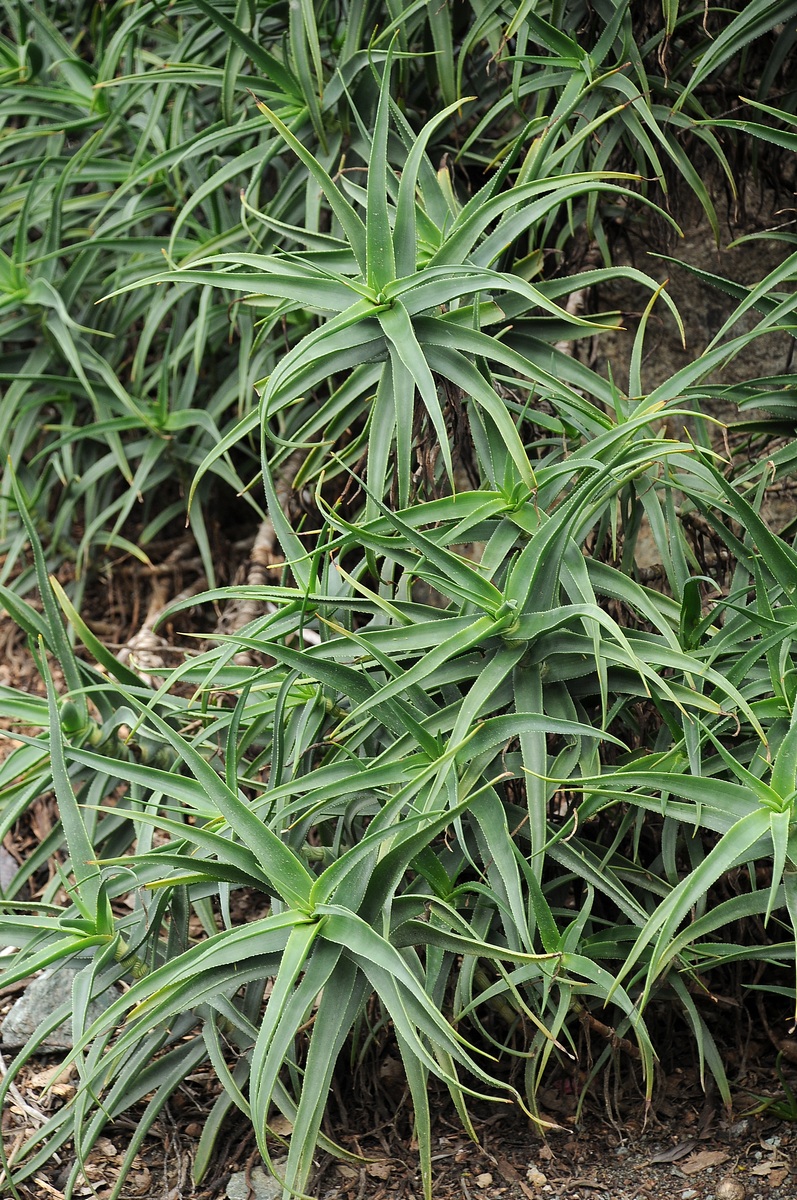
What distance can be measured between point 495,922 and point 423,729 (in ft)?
0.99

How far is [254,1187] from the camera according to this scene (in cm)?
132

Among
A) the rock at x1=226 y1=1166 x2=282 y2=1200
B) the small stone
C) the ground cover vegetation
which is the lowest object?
the small stone

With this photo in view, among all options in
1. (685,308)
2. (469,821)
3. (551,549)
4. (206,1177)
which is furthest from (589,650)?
(685,308)

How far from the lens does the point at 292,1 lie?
1700 mm

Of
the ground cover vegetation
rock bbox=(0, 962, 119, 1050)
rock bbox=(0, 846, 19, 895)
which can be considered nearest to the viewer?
the ground cover vegetation

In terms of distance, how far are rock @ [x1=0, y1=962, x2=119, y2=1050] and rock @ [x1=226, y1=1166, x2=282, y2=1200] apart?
33 centimetres

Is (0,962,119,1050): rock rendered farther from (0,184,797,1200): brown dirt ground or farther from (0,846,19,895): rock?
(0,846,19,895): rock

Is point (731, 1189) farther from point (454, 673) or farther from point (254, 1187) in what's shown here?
point (454, 673)

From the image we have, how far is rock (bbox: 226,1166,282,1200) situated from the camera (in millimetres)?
1316

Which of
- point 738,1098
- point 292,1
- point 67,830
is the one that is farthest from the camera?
point 292,1

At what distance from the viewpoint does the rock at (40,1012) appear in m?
1.59

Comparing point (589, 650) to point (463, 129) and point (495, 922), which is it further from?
point (463, 129)

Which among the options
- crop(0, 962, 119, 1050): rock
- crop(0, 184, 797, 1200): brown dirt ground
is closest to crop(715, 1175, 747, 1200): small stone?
crop(0, 184, 797, 1200): brown dirt ground

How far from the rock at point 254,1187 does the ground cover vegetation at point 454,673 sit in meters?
0.05
